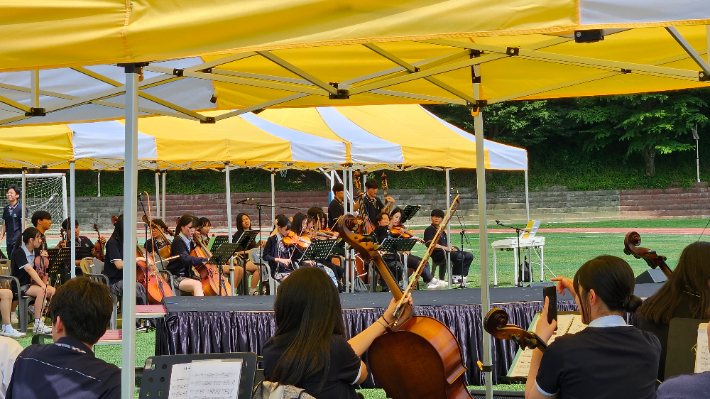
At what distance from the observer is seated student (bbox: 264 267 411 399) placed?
264 cm

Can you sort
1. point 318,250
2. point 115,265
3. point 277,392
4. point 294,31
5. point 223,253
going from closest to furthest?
1. point 294,31
2. point 277,392
3. point 115,265
4. point 223,253
5. point 318,250

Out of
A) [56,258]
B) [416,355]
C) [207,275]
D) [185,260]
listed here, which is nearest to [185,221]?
[185,260]

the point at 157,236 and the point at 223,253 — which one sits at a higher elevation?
the point at 157,236

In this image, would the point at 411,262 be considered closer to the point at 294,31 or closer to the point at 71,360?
the point at 71,360

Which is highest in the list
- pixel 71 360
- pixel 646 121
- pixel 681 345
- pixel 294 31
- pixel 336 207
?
pixel 646 121

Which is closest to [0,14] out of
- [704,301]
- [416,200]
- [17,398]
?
[17,398]

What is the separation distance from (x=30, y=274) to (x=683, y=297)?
7540 millimetres

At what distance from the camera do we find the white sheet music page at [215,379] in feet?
8.49

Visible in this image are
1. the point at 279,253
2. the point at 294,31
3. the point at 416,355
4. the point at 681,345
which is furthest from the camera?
the point at 279,253

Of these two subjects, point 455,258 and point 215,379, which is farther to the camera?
point 455,258

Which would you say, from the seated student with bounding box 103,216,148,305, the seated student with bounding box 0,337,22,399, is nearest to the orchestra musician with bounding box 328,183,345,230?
the seated student with bounding box 103,216,148,305

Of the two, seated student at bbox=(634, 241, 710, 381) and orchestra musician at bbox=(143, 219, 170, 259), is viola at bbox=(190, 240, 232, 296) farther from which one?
seated student at bbox=(634, 241, 710, 381)

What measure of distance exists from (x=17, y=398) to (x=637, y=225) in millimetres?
29987

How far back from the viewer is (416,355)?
387 cm
